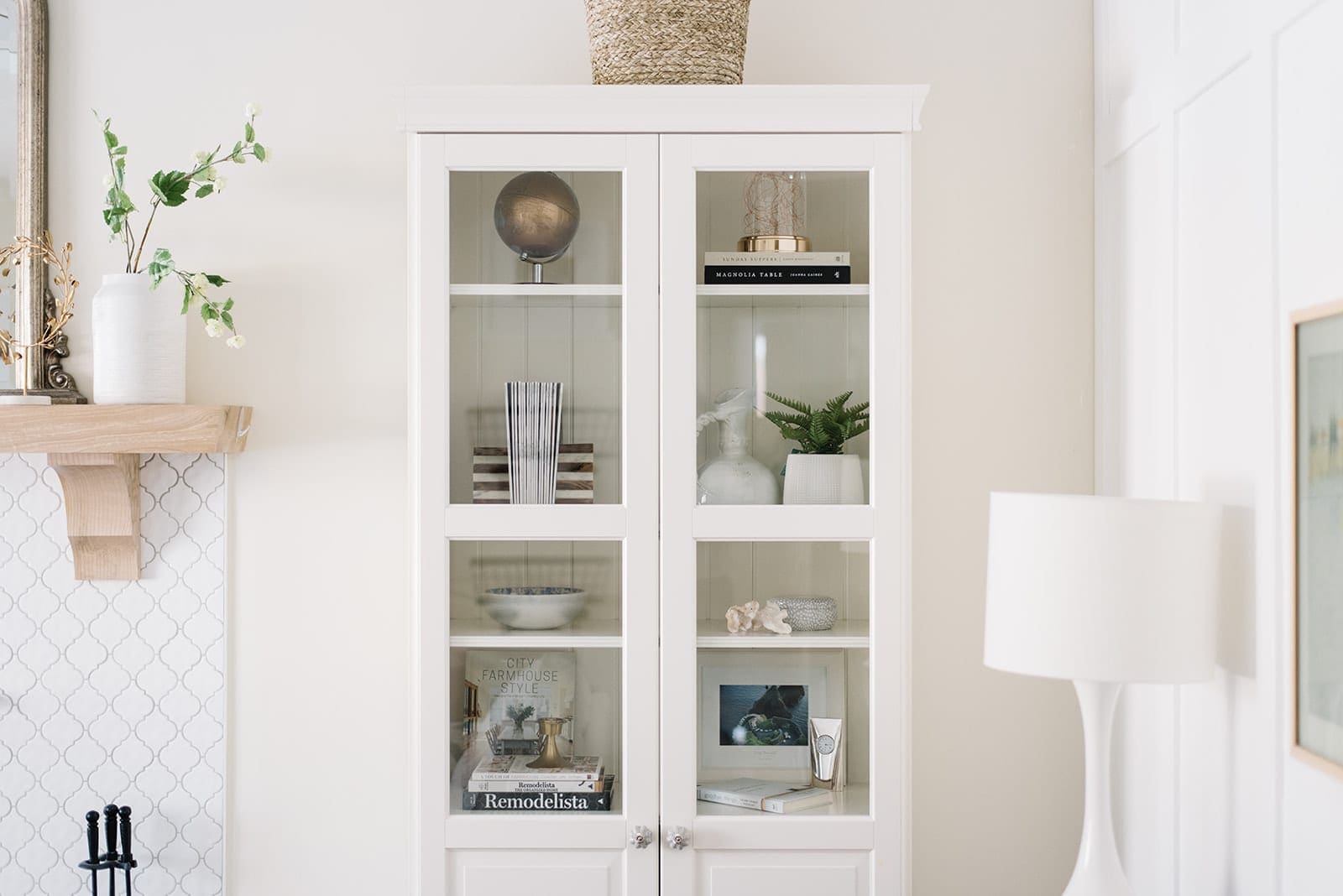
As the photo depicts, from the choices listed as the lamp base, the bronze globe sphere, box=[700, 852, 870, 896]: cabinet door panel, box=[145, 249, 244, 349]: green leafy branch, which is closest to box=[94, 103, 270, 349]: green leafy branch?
box=[145, 249, 244, 349]: green leafy branch

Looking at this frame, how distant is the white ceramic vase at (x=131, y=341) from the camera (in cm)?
194

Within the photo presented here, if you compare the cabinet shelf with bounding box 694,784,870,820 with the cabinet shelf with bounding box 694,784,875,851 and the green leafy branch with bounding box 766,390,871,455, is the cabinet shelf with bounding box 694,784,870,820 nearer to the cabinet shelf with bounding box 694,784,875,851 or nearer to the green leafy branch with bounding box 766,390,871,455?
the cabinet shelf with bounding box 694,784,875,851

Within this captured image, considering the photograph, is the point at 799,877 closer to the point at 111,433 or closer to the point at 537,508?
the point at 537,508

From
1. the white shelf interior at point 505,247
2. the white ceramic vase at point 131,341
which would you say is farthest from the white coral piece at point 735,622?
the white ceramic vase at point 131,341

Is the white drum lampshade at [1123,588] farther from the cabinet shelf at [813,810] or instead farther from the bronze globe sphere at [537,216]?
the bronze globe sphere at [537,216]

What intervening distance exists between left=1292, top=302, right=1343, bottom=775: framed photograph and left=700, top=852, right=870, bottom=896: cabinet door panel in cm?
73

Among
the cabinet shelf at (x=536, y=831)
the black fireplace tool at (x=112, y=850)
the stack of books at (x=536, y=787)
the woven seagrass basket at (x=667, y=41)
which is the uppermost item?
the woven seagrass basket at (x=667, y=41)

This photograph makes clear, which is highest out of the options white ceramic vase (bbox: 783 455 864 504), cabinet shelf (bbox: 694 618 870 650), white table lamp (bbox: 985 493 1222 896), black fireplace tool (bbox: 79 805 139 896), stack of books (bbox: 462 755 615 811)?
Result: white ceramic vase (bbox: 783 455 864 504)

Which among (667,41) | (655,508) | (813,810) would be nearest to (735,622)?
(655,508)

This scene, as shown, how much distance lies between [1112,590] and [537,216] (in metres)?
1.07

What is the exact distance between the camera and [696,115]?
5.83 ft

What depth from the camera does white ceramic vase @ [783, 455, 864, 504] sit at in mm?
1796

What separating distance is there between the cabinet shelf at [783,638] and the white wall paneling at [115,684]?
1010 millimetres

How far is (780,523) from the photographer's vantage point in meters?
1.79
